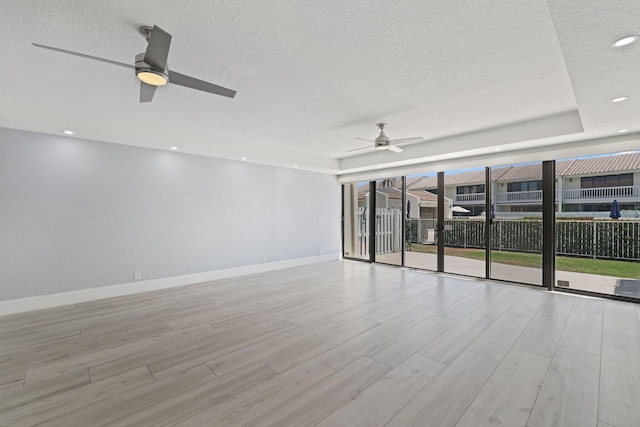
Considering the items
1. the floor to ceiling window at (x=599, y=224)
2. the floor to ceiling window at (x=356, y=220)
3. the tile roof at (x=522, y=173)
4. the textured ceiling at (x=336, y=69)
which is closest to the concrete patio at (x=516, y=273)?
the floor to ceiling window at (x=599, y=224)

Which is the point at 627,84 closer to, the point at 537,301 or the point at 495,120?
the point at 495,120

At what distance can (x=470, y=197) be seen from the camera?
18.7 feet

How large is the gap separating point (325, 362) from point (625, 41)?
3.18 metres

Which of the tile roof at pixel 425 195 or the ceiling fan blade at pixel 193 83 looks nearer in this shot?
the ceiling fan blade at pixel 193 83

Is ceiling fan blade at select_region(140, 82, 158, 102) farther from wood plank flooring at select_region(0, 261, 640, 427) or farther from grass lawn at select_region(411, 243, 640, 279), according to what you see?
grass lawn at select_region(411, 243, 640, 279)

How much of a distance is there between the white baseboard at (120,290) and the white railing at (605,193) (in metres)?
5.66

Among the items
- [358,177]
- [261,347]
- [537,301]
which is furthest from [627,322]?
[358,177]

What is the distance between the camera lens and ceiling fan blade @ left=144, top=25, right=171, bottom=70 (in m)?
1.80

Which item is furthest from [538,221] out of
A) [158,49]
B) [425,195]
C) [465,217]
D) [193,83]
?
[158,49]

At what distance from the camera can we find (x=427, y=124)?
4258 mm

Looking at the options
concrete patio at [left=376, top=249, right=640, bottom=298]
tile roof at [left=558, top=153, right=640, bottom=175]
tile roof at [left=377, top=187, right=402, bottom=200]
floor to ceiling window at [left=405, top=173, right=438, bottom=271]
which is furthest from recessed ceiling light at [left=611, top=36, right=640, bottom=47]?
tile roof at [left=377, top=187, right=402, bottom=200]

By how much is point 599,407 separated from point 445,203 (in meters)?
4.45

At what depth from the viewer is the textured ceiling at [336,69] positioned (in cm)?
185

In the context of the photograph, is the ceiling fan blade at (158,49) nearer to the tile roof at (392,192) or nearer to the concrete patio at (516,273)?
the tile roof at (392,192)
